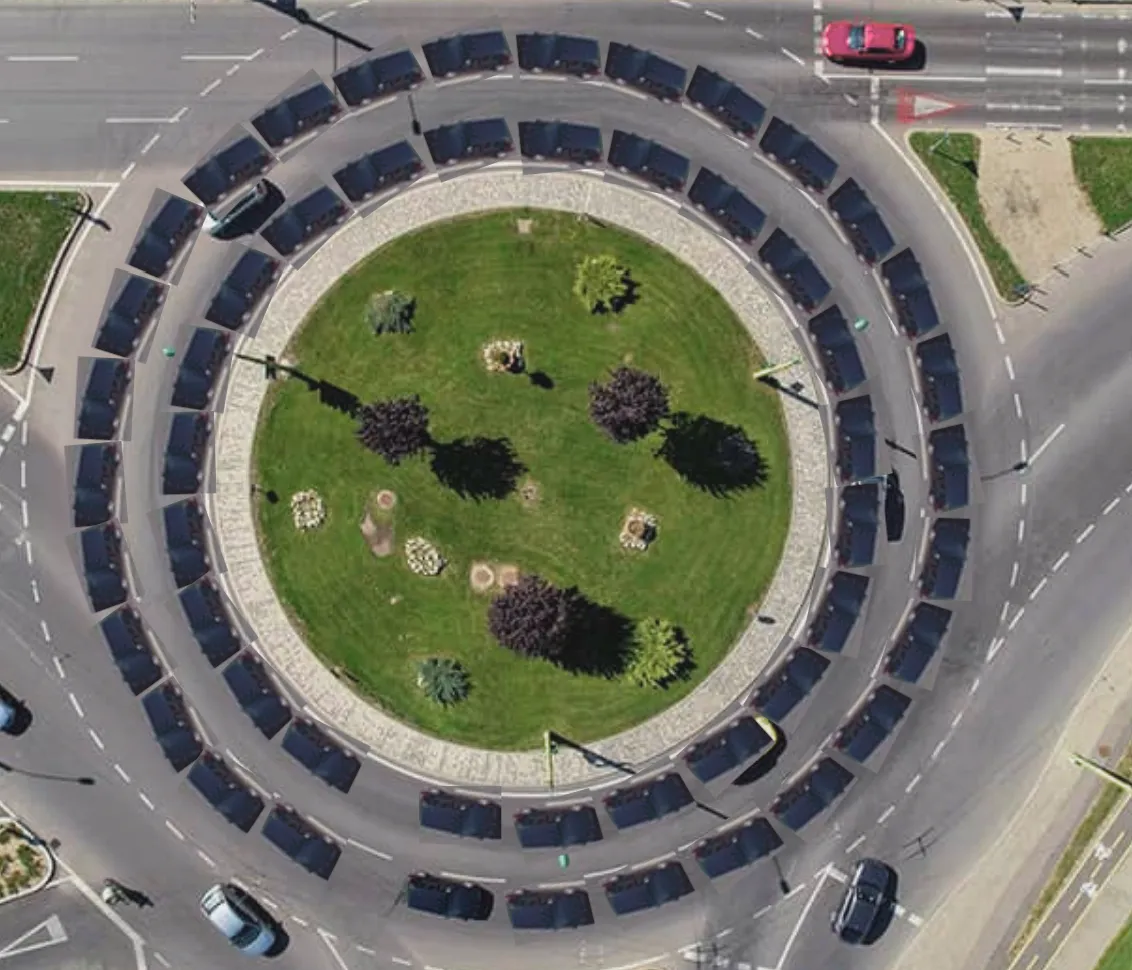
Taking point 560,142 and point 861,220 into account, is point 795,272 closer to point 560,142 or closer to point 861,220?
point 861,220

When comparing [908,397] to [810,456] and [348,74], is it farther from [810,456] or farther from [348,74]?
[348,74]

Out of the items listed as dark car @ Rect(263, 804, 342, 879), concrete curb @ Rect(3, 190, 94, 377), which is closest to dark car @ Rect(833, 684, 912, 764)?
dark car @ Rect(263, 804, 342, 879)

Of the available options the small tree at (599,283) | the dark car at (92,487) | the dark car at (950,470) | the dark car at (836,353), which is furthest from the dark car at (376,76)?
the dark car at (950,470)

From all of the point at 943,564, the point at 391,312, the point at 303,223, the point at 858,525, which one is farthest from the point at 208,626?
the point at 943,564

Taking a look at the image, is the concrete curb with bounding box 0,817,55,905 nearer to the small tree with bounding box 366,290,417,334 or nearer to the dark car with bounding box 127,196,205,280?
the dark car with bounding box 127,196,205,280

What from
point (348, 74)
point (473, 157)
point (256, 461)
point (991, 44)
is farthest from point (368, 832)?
point (991, 44)

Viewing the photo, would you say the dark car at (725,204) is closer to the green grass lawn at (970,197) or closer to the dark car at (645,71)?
the dark car at (645,71)
